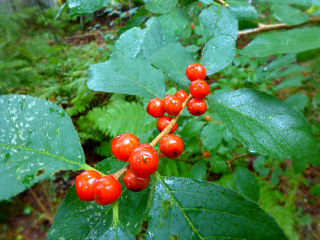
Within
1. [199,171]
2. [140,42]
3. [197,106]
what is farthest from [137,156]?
[199,171]

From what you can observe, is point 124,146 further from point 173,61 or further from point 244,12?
point 244,12

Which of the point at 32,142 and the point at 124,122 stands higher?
the point at 32,142

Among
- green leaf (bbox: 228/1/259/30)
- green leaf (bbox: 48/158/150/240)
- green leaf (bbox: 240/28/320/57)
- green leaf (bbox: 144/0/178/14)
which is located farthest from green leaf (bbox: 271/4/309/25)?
green leaf (bbox: 48/158/150/240)

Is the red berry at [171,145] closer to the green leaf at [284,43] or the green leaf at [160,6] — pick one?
the green leaf at [284,43]

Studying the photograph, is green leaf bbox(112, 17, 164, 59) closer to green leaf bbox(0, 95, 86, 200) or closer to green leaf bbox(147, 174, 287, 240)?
green leaf bbox(0, 95, 86, 200)

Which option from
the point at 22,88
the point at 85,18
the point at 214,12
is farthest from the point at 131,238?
the point at 85,18

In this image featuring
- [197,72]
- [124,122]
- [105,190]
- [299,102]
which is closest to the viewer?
[105,190]
